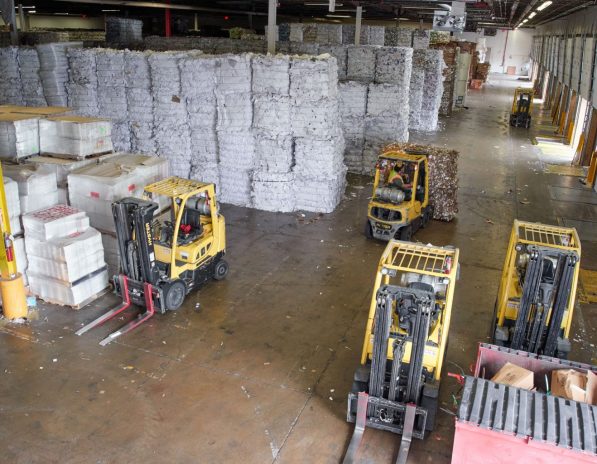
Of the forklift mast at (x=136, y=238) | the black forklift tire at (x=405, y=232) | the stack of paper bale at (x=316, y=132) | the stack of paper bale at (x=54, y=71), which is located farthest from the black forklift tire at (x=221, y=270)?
the stack of paper bale at (x=54, y=71)

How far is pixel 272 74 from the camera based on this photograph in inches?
459

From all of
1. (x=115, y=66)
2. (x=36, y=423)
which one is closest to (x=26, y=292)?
(x=36, y=423)

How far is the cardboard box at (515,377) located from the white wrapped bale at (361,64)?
11898 mm

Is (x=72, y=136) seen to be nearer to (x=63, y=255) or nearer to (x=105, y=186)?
(x=105, y=186)

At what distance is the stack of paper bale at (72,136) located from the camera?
31.1 feet

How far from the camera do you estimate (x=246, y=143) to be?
12.4 m

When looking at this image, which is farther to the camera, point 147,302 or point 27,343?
point 147,302

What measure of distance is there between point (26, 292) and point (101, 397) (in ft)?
9.84

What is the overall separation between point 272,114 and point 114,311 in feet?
19.1

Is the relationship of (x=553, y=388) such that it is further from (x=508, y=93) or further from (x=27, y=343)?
(x=508, y=93)

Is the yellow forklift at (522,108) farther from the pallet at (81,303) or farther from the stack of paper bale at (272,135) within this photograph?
the pallet at (81,303)

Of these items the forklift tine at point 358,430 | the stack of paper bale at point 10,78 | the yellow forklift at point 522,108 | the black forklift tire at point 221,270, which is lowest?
the forklift tine at point 358,430

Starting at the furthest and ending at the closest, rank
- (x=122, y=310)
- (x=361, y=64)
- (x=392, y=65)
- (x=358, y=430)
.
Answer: (x=361, y=64), (x=392, y=65), (x=122, y=310), (x=358, y=430)

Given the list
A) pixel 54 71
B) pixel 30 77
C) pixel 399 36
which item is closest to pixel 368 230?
pixel 54 71
